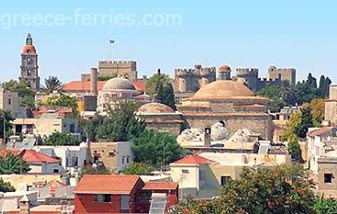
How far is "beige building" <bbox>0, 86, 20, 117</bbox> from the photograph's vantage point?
167ft

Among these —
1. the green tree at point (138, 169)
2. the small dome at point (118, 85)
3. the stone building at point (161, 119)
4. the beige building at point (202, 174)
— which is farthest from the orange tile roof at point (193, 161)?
the small dome at point (118, 85)

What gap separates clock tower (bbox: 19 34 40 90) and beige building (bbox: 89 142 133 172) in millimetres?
46551

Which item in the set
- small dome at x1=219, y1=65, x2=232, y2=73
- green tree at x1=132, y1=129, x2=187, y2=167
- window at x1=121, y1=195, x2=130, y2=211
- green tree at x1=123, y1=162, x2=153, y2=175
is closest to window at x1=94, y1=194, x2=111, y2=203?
window at x1=121, y1=195, x2=130, y2=211

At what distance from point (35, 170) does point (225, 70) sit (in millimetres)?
38537

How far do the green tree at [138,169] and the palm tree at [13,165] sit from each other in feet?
9.62

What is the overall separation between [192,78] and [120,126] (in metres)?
40.9

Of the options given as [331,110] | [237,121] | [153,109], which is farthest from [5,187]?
[331,110]

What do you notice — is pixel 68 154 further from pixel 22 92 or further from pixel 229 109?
pixel 22 92

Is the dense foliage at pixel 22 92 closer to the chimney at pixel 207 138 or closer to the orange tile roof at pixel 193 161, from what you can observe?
the chimney at pixel 207 138

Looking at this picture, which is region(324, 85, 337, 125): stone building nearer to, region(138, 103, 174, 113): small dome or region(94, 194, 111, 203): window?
region(138, 103, 174, 113): small dome

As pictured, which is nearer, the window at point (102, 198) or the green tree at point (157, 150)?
the window at point (102, 198)

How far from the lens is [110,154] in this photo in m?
40.4

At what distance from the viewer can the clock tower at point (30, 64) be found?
87.1m

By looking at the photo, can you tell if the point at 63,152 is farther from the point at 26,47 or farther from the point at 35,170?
the point at 26,47
